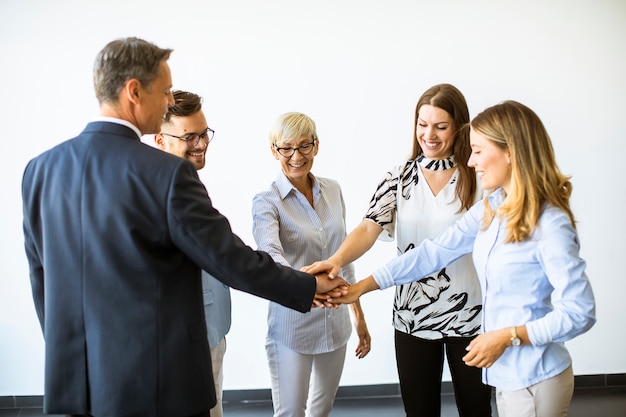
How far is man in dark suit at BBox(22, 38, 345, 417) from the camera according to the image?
Result: 5.55ft

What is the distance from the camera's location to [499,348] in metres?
1.87

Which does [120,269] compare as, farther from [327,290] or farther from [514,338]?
[514,338]

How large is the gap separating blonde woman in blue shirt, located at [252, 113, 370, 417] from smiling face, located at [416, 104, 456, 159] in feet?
1.40

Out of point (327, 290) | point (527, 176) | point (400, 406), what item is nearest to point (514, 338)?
point (527, 176)

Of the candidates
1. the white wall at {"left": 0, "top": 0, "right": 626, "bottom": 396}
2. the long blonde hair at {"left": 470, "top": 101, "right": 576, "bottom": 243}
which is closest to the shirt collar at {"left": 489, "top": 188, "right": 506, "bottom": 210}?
the long blonde hair at {"left": 470, "top": 101, "right": 576, "bottom": 243}

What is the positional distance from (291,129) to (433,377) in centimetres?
108

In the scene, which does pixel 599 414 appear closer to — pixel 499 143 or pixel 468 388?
pixel 468 388

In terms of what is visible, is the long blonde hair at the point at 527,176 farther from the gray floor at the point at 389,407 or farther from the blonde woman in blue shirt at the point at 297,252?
the gray floor at the point at 389,407

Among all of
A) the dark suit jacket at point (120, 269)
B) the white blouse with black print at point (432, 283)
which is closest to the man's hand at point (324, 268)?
the white blouse with black print at point (432, 283)

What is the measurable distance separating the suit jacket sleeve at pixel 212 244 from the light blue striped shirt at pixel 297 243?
1.39 feet

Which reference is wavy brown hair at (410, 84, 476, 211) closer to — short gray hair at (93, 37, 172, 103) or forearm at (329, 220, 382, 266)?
forearm at (329, 220, 382, 266)

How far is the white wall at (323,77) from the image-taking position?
3912mm

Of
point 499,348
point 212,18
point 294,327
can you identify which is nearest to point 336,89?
point 212,18

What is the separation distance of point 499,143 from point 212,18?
2.46m
